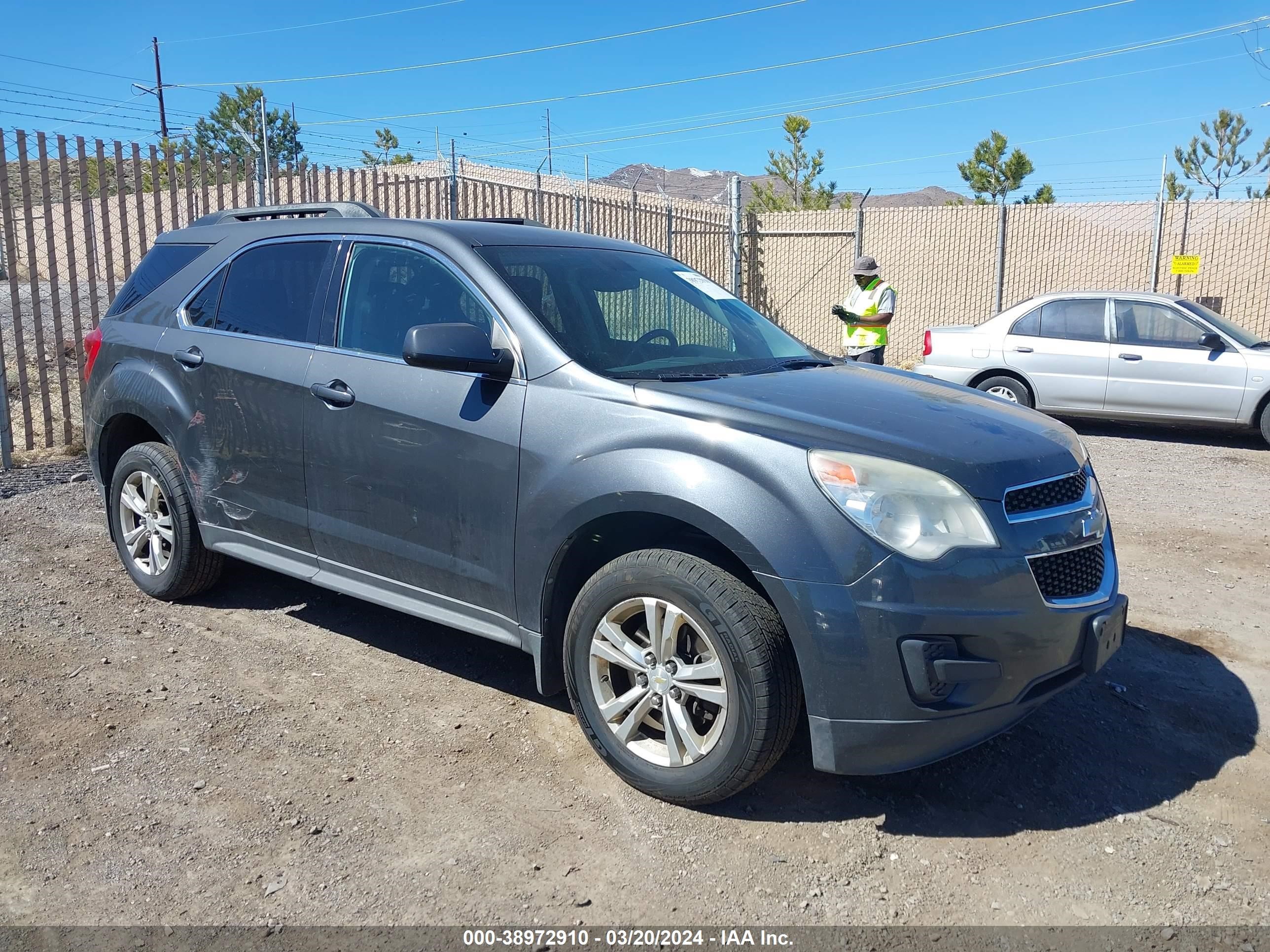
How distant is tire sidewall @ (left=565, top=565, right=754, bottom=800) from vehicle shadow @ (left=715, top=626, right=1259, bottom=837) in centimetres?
22

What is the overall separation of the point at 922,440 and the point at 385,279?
7.36 ft

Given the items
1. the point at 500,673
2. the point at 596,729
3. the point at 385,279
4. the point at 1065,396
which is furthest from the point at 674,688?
the point at 1065,396

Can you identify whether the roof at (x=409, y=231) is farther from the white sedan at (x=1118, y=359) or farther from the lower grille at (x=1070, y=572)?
the white sedan at (x=1118, y=359)

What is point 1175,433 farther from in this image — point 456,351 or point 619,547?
point 456,351

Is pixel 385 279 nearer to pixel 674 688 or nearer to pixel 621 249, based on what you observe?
pixel 621 249

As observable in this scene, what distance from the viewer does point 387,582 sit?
158 inches

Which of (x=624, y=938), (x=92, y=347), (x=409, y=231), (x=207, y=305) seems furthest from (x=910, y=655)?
(x=92, y=347)

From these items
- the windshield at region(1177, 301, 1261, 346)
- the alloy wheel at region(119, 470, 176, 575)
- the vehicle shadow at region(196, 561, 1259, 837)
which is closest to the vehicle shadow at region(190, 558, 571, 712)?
the vehicle shadow at region(196, 561, 1259, 837)

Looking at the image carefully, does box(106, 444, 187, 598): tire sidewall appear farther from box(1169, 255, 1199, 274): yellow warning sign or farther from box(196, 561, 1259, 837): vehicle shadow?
box(1169, 255, 1199, 274): yellow warning sign

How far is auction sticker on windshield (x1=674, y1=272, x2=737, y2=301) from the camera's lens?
464 centimetres

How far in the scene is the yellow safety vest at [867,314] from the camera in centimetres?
1032

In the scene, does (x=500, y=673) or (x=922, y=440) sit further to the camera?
(x=500, y=673)

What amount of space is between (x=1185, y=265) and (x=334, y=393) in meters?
15.8

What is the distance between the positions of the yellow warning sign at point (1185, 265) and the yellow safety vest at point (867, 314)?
813 cm
